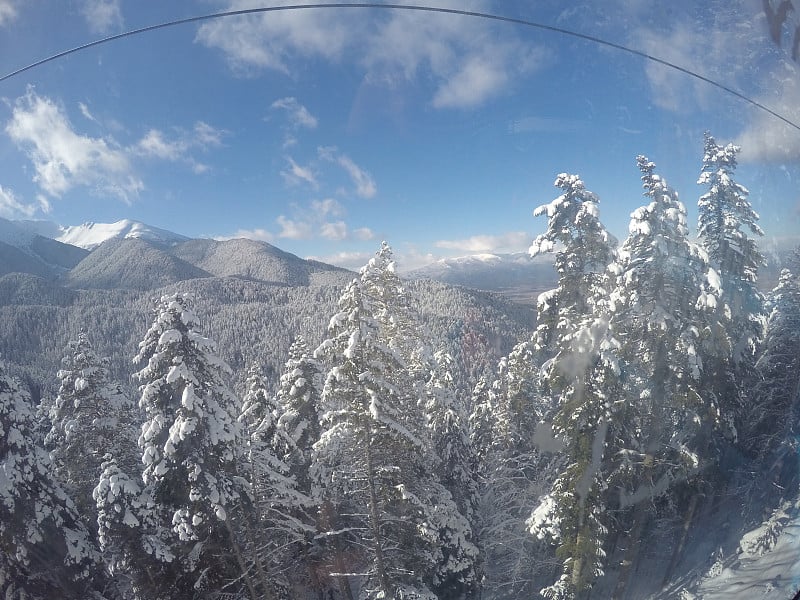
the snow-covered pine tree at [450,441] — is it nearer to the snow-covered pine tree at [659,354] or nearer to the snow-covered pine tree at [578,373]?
the snow-covered pine tree at [578,373]

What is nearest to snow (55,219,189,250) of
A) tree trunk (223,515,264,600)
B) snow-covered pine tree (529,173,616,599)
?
snow-covered pine tree (529,173,616,599)

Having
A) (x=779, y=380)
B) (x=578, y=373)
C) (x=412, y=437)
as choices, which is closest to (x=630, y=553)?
(x=578, y=373)

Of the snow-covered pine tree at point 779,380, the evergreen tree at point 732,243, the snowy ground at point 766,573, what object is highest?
the evergreen tree at point 732,243

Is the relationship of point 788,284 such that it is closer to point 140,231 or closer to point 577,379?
point 577,379

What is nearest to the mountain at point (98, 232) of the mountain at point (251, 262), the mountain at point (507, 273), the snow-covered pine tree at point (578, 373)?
the mountain at point (251, 262)

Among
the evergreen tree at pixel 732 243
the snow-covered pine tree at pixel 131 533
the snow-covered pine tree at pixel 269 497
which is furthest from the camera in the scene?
the snow-covered pine tree at pixel 269 497

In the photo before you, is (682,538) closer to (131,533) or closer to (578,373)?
(578,373)

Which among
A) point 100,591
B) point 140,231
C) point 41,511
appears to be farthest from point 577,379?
point 100,591

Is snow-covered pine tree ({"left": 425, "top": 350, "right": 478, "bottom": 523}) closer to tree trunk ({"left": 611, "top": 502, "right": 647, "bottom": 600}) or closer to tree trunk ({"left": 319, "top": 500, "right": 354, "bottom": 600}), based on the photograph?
tree trunk ({"left": 319, "top": 500, "right": 354, "bottom": 600})
